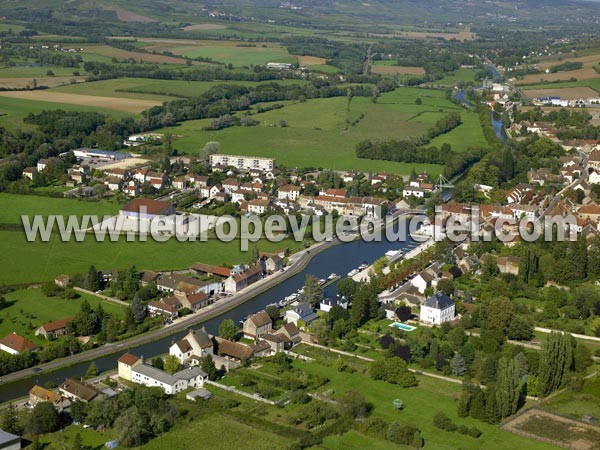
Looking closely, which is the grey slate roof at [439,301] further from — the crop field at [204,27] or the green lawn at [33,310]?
the crop field at [204,27]

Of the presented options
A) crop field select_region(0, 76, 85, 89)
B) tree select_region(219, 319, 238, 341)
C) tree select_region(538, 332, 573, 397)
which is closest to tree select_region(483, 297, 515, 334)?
tree select_region(538, 332, 573, 397)

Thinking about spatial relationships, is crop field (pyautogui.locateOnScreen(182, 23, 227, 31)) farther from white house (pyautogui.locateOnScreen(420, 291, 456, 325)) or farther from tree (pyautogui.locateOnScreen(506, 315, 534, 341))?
tree (pyautogui.locateOnScreen(506, 315, 534, 341))

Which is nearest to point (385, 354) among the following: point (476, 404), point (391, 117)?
point (476, 404)

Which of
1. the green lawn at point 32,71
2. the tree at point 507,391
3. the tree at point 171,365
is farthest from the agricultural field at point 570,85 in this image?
the tree at point 171,365

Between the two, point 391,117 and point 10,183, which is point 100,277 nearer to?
point 10,183

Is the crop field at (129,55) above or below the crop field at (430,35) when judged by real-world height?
below
